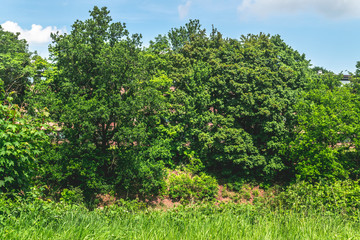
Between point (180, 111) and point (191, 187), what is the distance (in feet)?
21.6

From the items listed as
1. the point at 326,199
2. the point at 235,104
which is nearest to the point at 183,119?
the point at 235,104

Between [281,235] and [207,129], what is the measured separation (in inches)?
849

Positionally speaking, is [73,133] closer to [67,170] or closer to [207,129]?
[67,170]

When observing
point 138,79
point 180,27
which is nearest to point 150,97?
point 138,79

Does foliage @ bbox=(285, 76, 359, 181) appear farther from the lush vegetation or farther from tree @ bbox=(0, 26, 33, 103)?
tree @ bbox=(0, 26, 33, 103)

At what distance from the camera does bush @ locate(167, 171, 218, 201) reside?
24359mm

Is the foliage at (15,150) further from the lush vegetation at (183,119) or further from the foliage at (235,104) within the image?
the foliage at (235,104)

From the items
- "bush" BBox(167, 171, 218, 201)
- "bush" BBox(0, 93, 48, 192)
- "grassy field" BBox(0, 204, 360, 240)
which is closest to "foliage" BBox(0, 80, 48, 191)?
"bush" BBox(0, 93, 48, 192)

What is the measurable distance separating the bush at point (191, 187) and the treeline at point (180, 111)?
1.38 metres

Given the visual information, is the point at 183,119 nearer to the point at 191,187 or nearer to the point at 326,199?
the point at 191,187

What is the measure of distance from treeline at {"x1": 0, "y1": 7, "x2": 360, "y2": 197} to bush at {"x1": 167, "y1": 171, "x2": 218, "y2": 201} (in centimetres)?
138

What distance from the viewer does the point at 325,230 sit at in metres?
5.29

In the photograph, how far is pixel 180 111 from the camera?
26094 millimetres

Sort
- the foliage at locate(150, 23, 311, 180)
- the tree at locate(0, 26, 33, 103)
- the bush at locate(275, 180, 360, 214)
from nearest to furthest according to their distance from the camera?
the bush at locate(275, 180, 360, 214) → the foliage at locate(150, 23, 311, 180) → the tree at locate(0, 26, 33, 103)
